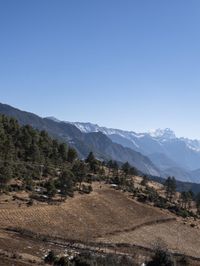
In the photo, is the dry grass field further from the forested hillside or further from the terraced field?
the forested hillside

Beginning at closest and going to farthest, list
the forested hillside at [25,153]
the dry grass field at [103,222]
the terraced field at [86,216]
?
the dry grass field at [103,222] < the terraced field at [86,216] < the forested hillside at [25,153]

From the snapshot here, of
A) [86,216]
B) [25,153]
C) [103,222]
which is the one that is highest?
[25,153]

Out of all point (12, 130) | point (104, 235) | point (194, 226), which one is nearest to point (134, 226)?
point (104, 235)

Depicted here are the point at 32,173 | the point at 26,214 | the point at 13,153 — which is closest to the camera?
the point at 26,214

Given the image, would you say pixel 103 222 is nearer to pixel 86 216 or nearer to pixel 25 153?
pixel 86 216

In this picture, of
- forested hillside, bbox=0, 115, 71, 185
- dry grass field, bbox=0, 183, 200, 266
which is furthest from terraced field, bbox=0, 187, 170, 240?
forested hillside, bbox=0, 115, 71, 185

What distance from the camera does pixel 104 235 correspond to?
268ft

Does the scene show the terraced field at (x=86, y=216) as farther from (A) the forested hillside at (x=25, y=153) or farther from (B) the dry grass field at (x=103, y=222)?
(A) the forested hillside at (x=25, y=153)

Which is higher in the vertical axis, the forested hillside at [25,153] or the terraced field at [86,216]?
the forested hillside at [25,153]

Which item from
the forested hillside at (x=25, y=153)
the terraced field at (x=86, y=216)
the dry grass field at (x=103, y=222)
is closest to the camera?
the dry grass field at (x=103, y=222)

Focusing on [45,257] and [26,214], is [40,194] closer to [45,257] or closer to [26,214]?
[26,214]

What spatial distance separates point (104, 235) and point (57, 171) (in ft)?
147

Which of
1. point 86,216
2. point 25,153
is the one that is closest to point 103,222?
point 86,216

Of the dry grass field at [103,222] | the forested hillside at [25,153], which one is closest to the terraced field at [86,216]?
the dry grass field at [103,222]
